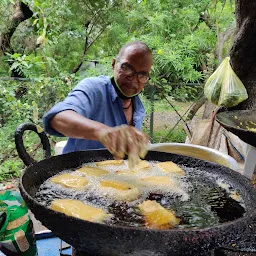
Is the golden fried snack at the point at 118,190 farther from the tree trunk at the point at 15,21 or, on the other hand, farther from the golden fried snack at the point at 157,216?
the tree trunk at the point at 15,21

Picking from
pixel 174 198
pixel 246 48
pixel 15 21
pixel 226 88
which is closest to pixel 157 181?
pixel 174 198

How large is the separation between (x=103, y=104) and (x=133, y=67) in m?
0.36

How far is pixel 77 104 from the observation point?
6.00 ft

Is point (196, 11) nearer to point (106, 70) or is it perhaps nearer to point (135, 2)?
point (135, 2)

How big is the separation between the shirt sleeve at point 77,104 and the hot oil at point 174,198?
373mm

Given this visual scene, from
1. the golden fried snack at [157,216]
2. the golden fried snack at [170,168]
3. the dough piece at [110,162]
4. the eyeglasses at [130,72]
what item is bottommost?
the dough piece at [110,162]

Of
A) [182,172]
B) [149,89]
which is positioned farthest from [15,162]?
[182,172]

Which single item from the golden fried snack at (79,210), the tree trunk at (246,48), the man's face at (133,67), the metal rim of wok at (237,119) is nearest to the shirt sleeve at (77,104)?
the man's face at (133,67)

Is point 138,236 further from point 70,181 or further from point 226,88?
point 226,88

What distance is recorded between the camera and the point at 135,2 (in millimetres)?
5391

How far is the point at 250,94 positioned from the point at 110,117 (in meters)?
2.17

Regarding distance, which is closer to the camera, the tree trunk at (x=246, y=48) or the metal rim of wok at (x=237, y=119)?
the metal rim of wok at (x=237, y=119)

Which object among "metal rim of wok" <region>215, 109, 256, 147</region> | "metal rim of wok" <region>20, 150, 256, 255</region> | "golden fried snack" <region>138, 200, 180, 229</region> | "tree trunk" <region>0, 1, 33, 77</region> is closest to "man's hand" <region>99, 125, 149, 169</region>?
"golden fried snack" <region>138, 200, 180, 229</region>

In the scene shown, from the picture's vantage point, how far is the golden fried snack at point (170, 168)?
64.3 inches
